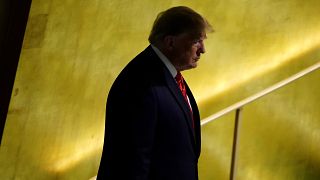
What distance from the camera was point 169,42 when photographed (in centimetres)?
126

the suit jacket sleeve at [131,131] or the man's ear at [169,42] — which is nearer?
the suit jacket sleeve at [131,131]

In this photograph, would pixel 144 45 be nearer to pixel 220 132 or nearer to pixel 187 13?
pixel 220 132

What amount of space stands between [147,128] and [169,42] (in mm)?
240

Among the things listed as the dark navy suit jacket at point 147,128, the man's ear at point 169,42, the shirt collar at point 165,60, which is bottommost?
the dark navy suit jacket at point 147,128

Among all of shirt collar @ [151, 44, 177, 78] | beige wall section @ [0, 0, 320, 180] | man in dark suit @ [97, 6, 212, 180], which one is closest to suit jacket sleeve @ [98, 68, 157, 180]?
man in dark suit @ [97, 6, 212, 180]

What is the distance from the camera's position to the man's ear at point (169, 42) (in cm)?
126

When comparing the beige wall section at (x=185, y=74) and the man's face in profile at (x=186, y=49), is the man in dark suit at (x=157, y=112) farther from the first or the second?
the beige wall section at (x=185, y=74)

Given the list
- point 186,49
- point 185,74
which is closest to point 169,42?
point 186,49

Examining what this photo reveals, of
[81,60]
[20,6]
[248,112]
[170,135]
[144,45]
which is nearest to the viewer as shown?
[170,135]

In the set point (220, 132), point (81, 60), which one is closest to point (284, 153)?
point (220, 132)

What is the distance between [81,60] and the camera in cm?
212

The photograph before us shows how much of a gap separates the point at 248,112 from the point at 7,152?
123 cm

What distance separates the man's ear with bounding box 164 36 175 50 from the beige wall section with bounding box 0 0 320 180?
898 mm

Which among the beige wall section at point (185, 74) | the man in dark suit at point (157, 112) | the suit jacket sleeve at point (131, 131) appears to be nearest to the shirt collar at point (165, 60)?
the man in dark suit at point (157, 112)
